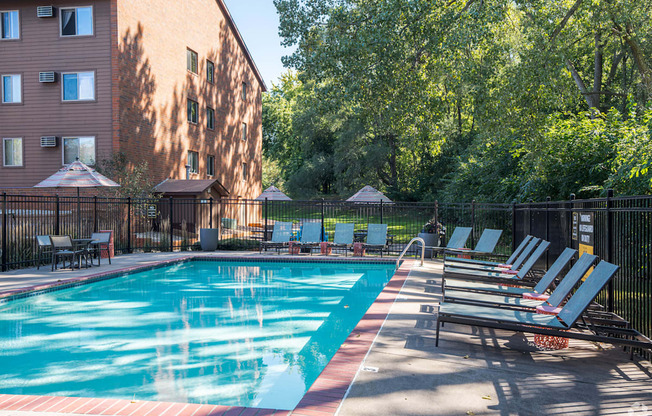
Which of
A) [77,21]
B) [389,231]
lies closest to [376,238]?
[389,231]

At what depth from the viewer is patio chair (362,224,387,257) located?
15534mm

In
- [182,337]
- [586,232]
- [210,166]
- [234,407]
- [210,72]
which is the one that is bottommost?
[182,337]

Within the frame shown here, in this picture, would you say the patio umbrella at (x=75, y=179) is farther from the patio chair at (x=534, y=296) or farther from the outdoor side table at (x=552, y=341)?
the outdoor side table at (x=552, y=341)

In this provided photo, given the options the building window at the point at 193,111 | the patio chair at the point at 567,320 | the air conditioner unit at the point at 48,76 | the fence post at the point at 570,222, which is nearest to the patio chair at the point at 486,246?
the fence post at the point at 570,222

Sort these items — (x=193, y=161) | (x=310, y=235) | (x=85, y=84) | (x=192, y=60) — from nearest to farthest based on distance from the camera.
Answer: (x=310, y=235), (x=85, y=84), (x=192, y=60), (x=193, y=161)

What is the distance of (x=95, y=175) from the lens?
1391 centimetres

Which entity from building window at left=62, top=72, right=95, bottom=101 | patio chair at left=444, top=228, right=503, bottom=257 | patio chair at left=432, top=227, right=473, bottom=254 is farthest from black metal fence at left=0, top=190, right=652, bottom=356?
building window at left=62, top=72, right=95, bottom=101

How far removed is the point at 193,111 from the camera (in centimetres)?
2497

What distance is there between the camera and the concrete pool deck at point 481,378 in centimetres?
353

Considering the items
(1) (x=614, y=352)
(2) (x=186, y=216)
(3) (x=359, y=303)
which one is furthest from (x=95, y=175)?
(1) (x=614, y=352)

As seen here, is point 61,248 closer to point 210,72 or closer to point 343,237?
point 343,237

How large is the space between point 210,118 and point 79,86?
8394mm

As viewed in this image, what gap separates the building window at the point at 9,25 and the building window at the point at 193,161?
28.3ft

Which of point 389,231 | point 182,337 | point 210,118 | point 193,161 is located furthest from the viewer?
point 210,118
